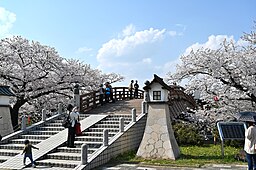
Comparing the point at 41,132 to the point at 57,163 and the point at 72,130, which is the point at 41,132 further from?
the point at 57,163

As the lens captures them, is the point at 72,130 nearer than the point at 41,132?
Yes

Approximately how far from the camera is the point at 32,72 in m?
22.2

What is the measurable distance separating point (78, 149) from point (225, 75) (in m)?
9.35

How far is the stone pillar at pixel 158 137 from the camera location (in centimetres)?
1286

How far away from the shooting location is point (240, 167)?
1139 cm

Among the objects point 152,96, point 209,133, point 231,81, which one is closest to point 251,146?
point 152,96

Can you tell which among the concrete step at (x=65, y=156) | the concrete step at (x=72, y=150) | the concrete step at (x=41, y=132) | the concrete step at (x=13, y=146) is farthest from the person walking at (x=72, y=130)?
the concrete step at (x=41, y=132)

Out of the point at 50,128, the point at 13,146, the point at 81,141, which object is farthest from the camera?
the point at 50,128

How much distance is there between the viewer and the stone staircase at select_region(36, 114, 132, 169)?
11906 millimetres

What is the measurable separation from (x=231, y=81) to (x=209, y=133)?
4.25 metres

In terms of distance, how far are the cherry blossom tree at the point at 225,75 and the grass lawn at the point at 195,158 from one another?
322 centimetres

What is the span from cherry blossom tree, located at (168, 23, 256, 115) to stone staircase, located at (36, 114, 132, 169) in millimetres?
5101

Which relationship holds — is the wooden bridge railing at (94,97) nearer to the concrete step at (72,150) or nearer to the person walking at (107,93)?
the person walking at (107,93)

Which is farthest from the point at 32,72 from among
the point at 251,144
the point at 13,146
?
the point at 251,144
